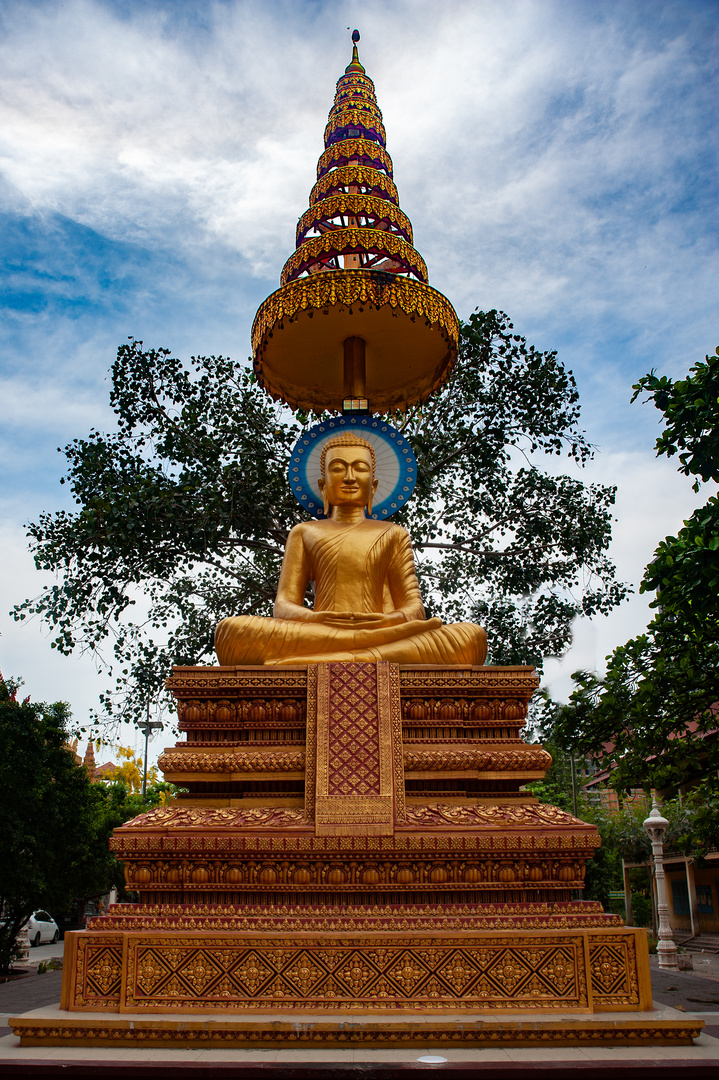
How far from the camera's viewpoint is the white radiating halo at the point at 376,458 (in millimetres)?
8797

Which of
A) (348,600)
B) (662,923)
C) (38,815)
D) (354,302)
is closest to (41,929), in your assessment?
(38,815)

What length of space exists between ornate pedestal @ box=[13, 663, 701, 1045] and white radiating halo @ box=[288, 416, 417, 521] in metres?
3.15

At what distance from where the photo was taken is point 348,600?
7.72m

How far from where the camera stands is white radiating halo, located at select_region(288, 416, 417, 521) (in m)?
8.80

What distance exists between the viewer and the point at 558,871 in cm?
508

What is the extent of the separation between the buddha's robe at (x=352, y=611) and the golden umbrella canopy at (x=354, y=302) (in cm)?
172

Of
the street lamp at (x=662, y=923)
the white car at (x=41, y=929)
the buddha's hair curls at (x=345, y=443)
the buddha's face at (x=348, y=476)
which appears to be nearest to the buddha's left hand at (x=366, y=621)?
the buddha's face at (x=348, y=476)

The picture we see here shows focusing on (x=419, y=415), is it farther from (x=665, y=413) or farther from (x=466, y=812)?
(x=466, y=812)

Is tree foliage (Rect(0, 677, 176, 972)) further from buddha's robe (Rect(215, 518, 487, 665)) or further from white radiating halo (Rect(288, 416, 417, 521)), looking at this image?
buddha's robe (Rect(215, 518, 487, 665))

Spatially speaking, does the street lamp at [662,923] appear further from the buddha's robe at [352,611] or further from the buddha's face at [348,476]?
the buddha's face at [348,476]

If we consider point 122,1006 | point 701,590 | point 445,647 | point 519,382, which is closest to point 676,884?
point 519,382

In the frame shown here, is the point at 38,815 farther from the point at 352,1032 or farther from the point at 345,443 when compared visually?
the point at 352,1032

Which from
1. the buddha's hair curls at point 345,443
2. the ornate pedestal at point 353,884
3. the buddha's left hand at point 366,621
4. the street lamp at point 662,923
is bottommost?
the street lamp at point 662,923

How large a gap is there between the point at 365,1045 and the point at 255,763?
1.93 meters
